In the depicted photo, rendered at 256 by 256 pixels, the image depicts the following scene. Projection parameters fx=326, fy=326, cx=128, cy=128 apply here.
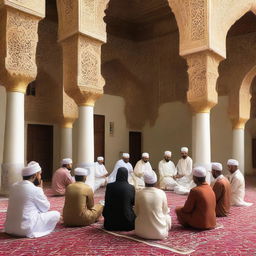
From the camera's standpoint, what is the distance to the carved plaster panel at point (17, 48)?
230 inches

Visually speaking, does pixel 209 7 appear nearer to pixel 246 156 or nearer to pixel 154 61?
pixel 154 61

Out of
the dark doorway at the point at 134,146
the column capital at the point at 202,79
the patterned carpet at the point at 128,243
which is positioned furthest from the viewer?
the dark doorway at the point at 134,146

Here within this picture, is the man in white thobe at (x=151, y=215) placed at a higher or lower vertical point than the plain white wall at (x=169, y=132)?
lower

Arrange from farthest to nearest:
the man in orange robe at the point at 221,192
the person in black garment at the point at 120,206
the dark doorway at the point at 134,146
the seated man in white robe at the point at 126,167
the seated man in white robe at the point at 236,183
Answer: the dark doorway at the point at 134,146, the seated man in white robe at the point at 126,167, the seated man in white robe at the point at 236,183, the man in orange robe at the point at 221,192, the person in black garment at the point at 120,206

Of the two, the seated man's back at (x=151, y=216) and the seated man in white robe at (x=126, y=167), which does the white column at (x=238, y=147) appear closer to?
the seated man in white robe at (x=126, y=167)

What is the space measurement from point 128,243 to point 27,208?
1237mm

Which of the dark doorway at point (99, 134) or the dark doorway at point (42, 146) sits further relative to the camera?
→ the dark doorway at point (99, 134)

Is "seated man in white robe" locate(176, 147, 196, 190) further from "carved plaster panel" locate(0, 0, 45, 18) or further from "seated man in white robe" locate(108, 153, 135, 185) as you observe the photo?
"carved plaster panel" locate(0, 0, 45, 18)

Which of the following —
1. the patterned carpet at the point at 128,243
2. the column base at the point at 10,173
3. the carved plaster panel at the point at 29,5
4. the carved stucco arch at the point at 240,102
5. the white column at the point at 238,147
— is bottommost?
the patterned carpet at the point at 128,243

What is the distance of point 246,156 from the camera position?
14312mm

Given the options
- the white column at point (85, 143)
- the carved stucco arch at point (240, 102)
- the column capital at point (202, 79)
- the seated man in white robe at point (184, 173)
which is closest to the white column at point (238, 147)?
the carved stucco arch at point (240, 102)

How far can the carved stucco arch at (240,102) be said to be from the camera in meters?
11.7

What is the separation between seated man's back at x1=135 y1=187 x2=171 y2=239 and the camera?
3738mm

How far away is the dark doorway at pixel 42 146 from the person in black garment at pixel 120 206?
24.7ft
